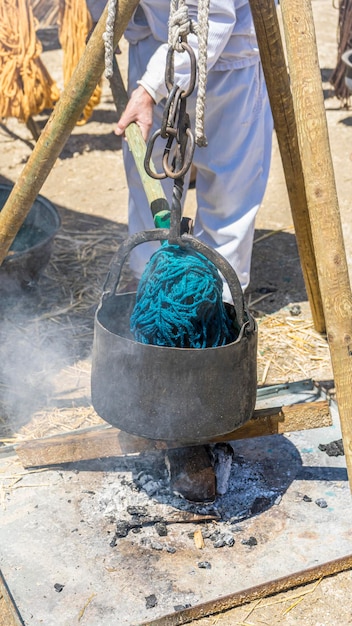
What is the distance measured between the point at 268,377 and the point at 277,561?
1.19 meters

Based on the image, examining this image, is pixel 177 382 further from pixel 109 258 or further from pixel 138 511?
pixel 109 258

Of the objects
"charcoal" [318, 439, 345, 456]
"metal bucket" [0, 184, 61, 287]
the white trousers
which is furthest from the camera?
"metal bucket" [0, 184, 61, 287]

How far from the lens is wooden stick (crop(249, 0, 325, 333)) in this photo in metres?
2.64

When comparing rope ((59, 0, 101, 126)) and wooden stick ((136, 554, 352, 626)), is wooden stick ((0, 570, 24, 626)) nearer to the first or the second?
wooden stick ((136, 554, 352, 626))

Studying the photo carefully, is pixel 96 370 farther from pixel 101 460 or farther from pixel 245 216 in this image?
pixel 245 216

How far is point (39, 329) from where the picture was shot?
3889 mm

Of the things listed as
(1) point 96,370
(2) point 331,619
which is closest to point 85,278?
(1) point 96,370

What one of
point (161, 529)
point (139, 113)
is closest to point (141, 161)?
point (139, 113)

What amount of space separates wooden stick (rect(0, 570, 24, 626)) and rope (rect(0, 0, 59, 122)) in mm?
3855

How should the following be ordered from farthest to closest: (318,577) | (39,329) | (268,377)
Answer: (39,329)
(268,377)
(318,577)

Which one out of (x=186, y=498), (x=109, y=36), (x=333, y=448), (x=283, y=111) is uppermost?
(x=109, y=36)

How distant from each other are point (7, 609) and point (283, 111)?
188cm

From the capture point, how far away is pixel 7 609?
229cm

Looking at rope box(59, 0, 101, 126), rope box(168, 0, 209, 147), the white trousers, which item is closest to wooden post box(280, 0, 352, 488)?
rope box(168, 0, 209, 147)
